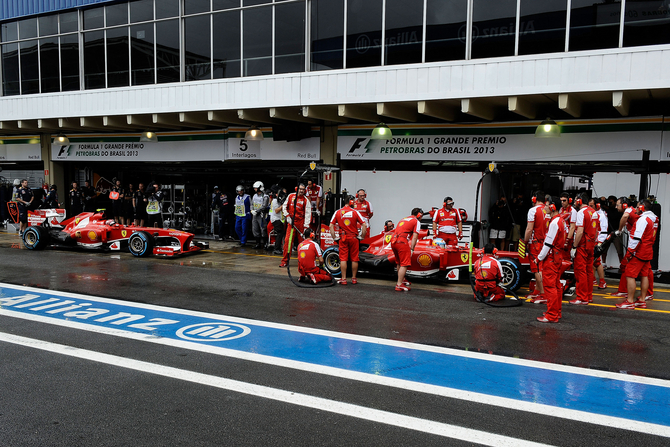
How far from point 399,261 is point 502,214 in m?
5.50

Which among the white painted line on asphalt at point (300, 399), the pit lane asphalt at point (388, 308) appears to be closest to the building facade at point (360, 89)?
the pit lane asphalt at point (388, 308)

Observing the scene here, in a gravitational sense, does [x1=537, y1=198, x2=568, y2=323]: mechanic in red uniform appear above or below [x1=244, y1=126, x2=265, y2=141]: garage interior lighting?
below

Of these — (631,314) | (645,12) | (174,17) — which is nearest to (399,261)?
(631,314)

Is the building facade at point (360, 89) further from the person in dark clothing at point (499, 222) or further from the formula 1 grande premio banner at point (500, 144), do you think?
the person in dark clothing at point (499, 222)

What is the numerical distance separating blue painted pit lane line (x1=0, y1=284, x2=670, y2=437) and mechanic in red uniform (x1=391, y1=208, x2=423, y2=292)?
3.02 m

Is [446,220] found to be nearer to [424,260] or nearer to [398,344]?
Answer: [424,260]

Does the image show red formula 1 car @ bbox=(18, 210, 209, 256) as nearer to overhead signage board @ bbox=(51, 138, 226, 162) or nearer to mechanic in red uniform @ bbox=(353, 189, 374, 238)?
overhead signage board @ bbox=(51, 138, 226, 162)

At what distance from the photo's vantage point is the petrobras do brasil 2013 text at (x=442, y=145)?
13.2 meters

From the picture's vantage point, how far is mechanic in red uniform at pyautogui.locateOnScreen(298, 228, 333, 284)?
9.46 metres

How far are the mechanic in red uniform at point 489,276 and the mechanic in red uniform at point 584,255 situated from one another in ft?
4.13

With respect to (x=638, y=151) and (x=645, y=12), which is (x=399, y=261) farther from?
(x=645, y=12)

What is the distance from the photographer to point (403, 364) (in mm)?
5500

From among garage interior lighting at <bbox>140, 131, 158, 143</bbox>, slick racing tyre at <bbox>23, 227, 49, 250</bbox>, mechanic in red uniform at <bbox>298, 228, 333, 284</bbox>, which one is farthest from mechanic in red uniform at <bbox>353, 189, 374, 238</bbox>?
garage interior lighting at <bbox>140, 131, 158, 143</bbox>

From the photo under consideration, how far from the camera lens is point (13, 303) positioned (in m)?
8.01
